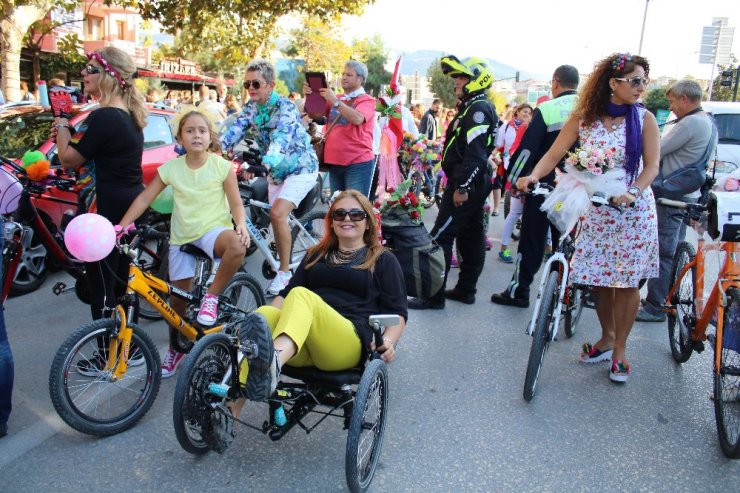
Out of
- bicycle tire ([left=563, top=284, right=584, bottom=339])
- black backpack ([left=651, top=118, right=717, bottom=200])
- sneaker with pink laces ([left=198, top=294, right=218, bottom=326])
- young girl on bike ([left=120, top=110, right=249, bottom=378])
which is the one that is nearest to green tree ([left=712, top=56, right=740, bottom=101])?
black backpack ([left=651, top=118, right=717, bottom=200])

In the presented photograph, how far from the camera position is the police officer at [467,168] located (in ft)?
16.0

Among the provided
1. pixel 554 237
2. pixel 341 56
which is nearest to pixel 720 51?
pixel 341 56

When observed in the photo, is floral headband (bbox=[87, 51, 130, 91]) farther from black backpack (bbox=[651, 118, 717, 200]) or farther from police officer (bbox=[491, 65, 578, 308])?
black backpack (bbox=[651, 118, 717, 200])

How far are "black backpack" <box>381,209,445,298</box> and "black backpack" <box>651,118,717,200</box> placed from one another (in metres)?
2.05

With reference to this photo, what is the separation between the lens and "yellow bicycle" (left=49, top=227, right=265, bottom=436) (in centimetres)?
288

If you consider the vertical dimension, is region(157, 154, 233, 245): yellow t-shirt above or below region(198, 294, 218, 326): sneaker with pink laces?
above

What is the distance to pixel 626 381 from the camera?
3.97m

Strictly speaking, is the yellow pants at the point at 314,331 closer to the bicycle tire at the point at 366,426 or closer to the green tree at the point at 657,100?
the bicycle tire at the point at 366,426

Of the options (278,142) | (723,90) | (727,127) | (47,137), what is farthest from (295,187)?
(723,90)

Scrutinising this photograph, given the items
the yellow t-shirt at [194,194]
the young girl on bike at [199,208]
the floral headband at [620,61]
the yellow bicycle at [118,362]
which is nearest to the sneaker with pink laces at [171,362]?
the young girl on bike at [199,208]

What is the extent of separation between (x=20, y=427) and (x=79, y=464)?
1.90 ft

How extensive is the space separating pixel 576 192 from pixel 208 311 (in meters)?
2.39

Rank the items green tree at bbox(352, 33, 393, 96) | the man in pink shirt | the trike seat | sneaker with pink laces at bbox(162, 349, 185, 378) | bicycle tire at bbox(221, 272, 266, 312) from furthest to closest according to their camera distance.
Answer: green tree at bbox(352, 33, 393, 96) → the man in pink shirt → bicycle tire at bbox(221, 272, 266, 312) → sneaker with pink laces at bbox(162, 349, 185, 378) → the trike seat

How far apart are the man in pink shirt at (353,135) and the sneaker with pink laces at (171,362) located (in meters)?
2.78
